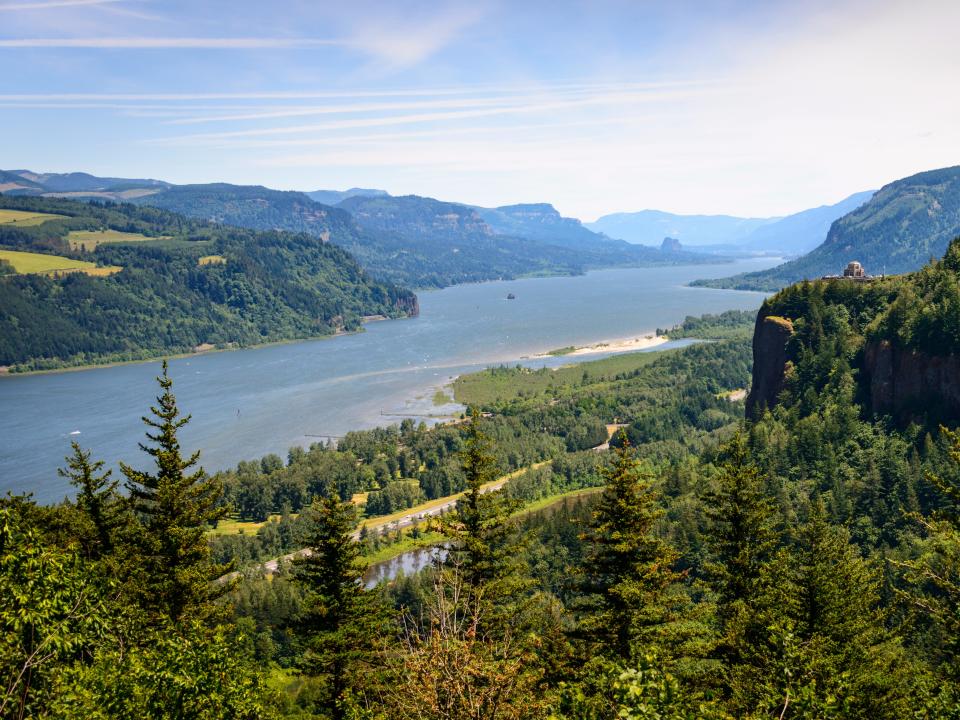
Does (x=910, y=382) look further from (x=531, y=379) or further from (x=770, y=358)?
(x=531, y=379)

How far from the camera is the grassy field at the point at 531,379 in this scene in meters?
149

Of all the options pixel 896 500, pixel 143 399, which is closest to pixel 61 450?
pixel 143 399

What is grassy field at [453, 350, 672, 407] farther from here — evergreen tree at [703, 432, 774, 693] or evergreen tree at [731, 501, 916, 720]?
evergreen tree at [731, 501, 916, 720]

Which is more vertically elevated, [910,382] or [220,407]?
[910,382]

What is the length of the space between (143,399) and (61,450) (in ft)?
144

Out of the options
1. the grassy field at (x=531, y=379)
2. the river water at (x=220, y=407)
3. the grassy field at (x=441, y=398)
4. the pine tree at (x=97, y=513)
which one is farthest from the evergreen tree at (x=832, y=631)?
the grassy field at (x=441, y=398)

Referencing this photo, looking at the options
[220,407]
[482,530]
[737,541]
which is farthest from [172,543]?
[220,407]

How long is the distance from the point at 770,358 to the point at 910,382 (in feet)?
67.0

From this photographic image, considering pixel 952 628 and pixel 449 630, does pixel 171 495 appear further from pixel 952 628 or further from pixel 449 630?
pixel 952 628

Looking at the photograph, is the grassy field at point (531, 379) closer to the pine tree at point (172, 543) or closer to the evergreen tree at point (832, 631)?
the evergreen tree at point (832, 631)

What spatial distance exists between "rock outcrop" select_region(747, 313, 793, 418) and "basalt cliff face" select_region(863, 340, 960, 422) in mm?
11235

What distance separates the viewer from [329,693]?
2522 centimetres

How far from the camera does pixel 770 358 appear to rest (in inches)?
3295

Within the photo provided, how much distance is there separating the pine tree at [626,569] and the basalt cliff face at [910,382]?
4952 cm
